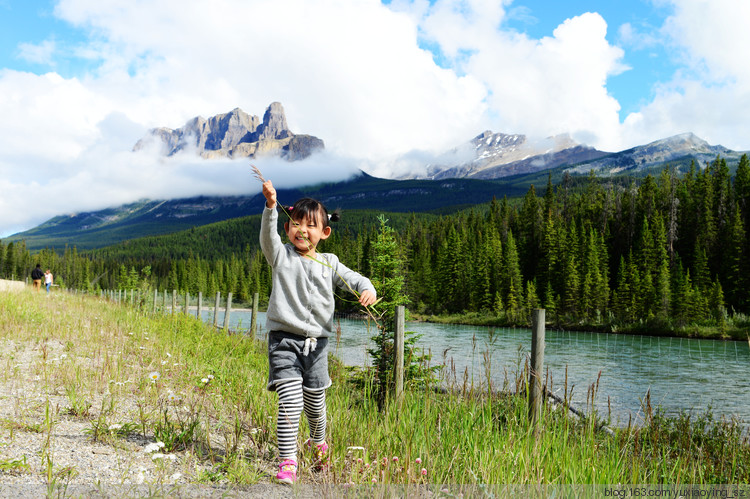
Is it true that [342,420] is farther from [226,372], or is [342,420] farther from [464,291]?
[464,291]

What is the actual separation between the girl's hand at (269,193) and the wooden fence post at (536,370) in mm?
2674

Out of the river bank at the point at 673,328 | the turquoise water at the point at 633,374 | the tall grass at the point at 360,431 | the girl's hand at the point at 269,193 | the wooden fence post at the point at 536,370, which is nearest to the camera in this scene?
the girl's hand at the point at 269,193

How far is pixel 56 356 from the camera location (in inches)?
245

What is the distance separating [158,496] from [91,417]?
2.14 m

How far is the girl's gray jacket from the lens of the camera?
312 centimetres

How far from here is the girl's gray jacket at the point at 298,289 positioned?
3.12 m

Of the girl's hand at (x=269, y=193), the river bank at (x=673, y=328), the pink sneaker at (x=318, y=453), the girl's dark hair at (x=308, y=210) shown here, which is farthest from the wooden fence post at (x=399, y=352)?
the river bank at (x=673, y=328)

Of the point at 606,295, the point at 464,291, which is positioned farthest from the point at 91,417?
the point at 464,291

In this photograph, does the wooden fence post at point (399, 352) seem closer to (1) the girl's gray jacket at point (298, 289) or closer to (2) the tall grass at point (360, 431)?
(2) the tall grass at point (360, 431)

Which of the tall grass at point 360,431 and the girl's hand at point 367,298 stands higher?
the girl's hand at point 367,298

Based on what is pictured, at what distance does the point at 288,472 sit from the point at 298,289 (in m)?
1.14

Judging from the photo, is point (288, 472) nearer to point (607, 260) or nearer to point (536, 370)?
point (536, 370)

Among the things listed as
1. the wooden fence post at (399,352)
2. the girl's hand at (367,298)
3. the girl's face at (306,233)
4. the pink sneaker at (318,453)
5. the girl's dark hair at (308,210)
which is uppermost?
the girl's dark hair at (308,210)

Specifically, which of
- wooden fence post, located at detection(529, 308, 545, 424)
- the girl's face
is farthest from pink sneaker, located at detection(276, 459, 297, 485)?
wooden fence post, located at detection(529, 308, 545, 424)
